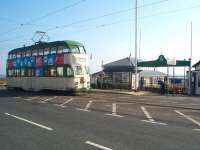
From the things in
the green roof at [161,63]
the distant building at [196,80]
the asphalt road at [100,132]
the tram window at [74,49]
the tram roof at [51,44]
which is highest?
the tram roof at [51,44]

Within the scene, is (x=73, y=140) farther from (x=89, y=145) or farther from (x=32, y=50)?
(x=32, y=50)

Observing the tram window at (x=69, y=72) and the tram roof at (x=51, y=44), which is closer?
the tram window at (x=69, y=72)

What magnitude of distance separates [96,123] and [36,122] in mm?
2175

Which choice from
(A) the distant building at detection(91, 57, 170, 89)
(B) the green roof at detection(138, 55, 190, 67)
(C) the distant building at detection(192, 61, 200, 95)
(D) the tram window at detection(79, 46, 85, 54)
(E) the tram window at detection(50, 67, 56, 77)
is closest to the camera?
(D) the tram window at detection(79, 46, 85, 54)

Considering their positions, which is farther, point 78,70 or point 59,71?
point 59,71

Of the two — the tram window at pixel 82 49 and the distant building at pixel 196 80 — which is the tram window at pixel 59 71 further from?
the distant building at pixel 196 80

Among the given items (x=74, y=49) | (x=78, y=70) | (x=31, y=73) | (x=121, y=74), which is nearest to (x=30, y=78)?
(x=31, y=73)

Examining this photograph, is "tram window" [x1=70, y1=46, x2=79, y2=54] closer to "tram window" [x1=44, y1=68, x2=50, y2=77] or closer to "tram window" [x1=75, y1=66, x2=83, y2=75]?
"tram window" [x1=75, y1=66, x2=83, y2=75]

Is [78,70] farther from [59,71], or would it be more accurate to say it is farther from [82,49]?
[82,49]

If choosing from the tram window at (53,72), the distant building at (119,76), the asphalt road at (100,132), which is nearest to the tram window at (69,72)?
the tram window at (53,72)

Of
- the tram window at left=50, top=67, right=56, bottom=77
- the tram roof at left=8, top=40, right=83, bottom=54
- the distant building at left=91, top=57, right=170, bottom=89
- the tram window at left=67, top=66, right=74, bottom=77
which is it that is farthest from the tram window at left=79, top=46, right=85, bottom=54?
the distant building at left=91, top=57, right=170, bottom=89

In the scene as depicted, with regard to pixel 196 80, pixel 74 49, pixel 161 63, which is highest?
pixel 74 49

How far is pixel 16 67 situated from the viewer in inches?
1474

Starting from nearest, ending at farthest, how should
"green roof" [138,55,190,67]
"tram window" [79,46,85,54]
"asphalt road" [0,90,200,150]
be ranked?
"asphalt road" [0,90,200,150] < "tram window" [79,46,85,54] < "green roof" [138,55,190,67]
